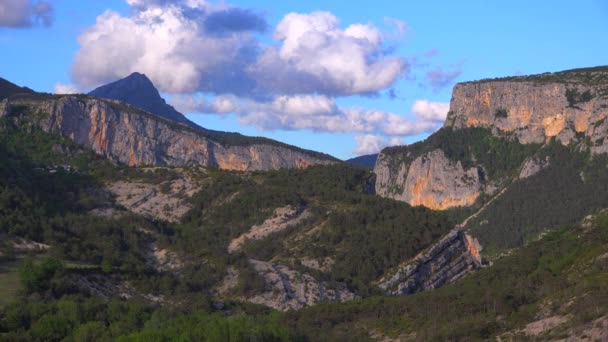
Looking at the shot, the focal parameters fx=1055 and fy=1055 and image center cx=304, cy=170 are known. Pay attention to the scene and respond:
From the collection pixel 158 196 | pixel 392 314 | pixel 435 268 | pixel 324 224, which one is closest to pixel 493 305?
pixel 392 314

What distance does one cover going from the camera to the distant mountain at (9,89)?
182m

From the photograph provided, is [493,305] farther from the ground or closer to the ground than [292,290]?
farther from the ground

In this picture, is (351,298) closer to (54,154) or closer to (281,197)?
(281,197)

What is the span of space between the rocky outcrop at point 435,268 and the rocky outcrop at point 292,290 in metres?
6.11

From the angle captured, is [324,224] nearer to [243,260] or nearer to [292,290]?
[243,260]

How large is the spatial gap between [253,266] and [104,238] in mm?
16607

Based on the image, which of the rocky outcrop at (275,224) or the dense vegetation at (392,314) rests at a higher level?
the rocky outcrop at (275,224)

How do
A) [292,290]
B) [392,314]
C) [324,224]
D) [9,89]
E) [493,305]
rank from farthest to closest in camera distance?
1. [9,89]
2. [324,224]
3. [292,290]
4. [392,314]
5. [493,305]

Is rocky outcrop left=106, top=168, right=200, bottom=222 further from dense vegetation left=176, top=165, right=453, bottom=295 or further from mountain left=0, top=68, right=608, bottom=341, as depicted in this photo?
dense vegetation left=176, top=165, right=453, bottom=295

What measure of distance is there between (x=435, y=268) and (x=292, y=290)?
725 inches

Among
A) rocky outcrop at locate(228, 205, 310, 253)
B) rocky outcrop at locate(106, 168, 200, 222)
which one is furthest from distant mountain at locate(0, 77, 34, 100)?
rocky outcrop at locate(228, 205, 310, 253)

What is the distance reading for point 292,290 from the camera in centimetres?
9962

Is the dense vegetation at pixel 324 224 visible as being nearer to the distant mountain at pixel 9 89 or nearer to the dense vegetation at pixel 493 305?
the dense vegetation at pixel 493 305

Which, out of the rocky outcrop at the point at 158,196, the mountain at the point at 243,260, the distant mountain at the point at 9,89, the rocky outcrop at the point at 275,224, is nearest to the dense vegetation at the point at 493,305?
the mountain at the point at 243,260
